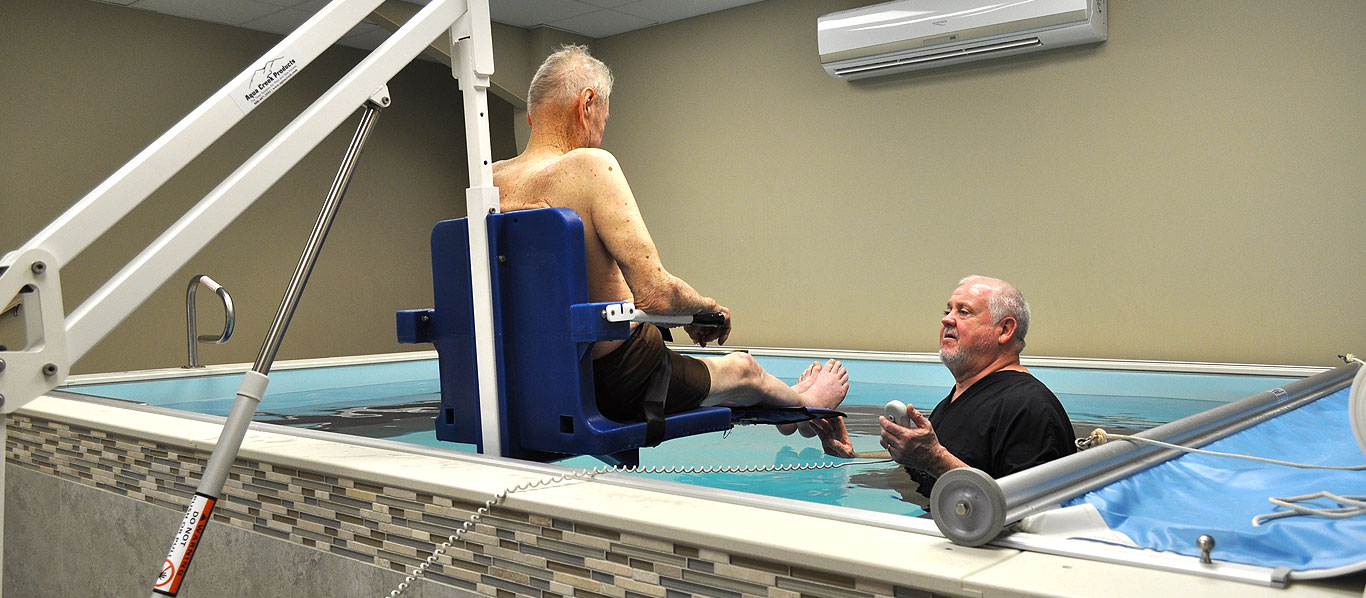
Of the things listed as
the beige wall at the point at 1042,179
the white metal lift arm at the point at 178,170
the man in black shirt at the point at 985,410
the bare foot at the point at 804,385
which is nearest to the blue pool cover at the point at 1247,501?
the man in black shirt at the point at 985,410

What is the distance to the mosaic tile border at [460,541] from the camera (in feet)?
4.29

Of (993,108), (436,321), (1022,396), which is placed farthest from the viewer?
(993,108)

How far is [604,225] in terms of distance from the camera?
2.24m

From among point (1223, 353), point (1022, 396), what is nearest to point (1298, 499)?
point (1022, 396)

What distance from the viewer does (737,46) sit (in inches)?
313

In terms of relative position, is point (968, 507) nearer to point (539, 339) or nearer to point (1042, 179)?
point (539, 339)

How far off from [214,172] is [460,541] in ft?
24.0

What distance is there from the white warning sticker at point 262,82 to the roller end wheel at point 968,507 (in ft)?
4.26

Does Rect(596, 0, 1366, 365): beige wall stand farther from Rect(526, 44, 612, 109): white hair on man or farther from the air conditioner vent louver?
Rect(526, 44, 612, 109): white hair on man

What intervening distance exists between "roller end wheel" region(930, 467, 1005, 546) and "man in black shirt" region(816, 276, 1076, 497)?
1.60 ft

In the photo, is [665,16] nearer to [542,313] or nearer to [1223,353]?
[1223,353]

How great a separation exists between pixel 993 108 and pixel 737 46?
2.18 metres

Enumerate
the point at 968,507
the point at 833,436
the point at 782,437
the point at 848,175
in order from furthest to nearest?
the point at 848,175, the point at 782,437, the point at 833,436, the point at 968,507

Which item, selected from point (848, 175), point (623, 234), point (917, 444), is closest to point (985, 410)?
point (917, 444)
